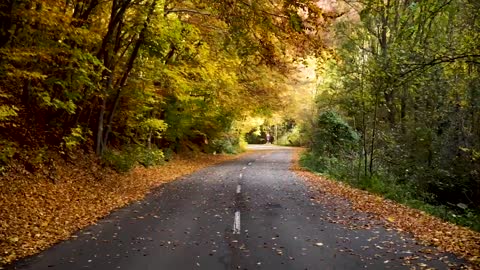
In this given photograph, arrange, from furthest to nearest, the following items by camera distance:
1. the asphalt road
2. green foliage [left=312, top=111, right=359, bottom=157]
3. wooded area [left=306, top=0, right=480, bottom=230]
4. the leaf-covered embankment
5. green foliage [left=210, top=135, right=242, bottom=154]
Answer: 1. green foliage [left=210, top=135, right=242, bottom=154]
2. green foliage [left=312, top=111, right=359, bottom=157]
3. wooded area [left=306, top=0, right=480, bottom=230]
4. the leaf-covered embankment
5. the asphalt road

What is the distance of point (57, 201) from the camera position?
1191 cm

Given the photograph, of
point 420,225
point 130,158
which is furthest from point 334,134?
point 420,225

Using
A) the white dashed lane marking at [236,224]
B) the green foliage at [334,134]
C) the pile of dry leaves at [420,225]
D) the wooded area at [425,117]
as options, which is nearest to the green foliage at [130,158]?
the pile of dry leaves at [420,225]

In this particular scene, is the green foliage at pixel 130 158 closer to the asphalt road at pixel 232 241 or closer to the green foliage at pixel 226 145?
the asphalt road at pixel 232 241

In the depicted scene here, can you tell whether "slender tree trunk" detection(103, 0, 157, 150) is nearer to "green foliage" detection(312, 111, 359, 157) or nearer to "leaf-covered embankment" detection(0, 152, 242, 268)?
"leaf-covered embankment" detection(0, 152, 242, 268)

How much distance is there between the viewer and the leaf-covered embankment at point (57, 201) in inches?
332

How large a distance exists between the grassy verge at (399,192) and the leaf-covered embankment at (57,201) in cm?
798

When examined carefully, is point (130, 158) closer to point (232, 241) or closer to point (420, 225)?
point (232, 241)

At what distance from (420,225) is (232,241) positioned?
181 inches

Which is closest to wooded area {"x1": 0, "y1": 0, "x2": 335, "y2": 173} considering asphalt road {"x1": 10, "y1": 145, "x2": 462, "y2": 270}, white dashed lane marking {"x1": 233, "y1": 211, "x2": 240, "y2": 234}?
asphalt road {"x1": 10, "y1": 145, "x2": 462, "y2": 270}

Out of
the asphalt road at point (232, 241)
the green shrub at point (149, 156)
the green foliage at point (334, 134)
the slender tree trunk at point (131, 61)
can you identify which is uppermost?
the slender tree trunk at point (131, 61)

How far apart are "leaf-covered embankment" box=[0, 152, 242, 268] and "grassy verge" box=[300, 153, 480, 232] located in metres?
7.98

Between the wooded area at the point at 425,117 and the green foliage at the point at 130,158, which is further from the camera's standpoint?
the green foliage at the point at 130,158

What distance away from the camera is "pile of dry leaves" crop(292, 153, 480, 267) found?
8.25 meters
